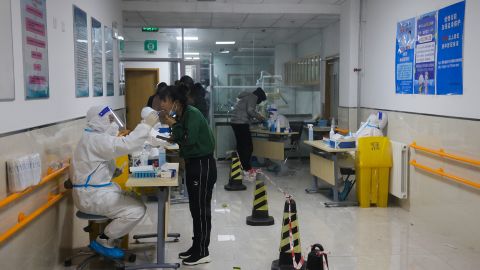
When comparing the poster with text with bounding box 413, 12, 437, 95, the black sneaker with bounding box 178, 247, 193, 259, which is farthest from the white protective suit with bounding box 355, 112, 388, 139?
the black sneaker with bounding box 178, 247, 193, 259

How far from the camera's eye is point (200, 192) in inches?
151

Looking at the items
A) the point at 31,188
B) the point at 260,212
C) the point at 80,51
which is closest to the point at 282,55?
the point at 260,212

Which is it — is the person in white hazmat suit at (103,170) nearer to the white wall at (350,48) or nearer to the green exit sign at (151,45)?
the white wall at (350,48)

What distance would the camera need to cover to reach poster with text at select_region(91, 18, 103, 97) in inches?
205

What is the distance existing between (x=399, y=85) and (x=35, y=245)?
449cm

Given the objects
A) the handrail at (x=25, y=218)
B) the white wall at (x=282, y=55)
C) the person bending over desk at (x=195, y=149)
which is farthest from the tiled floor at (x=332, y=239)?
the white wall at (x=282, y=55)

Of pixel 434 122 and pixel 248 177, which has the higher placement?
pixel 434 122

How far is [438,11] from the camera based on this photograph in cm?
486

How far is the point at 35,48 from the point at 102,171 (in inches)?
40.6

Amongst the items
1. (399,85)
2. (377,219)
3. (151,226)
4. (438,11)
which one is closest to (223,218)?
(151,226)

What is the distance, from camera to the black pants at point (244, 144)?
793 centimetres

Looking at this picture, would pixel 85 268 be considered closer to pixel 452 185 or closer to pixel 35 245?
pixel 35 245

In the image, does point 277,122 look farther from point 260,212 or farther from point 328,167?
point 260,212

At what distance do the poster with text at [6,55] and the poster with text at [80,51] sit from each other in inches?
60.5
